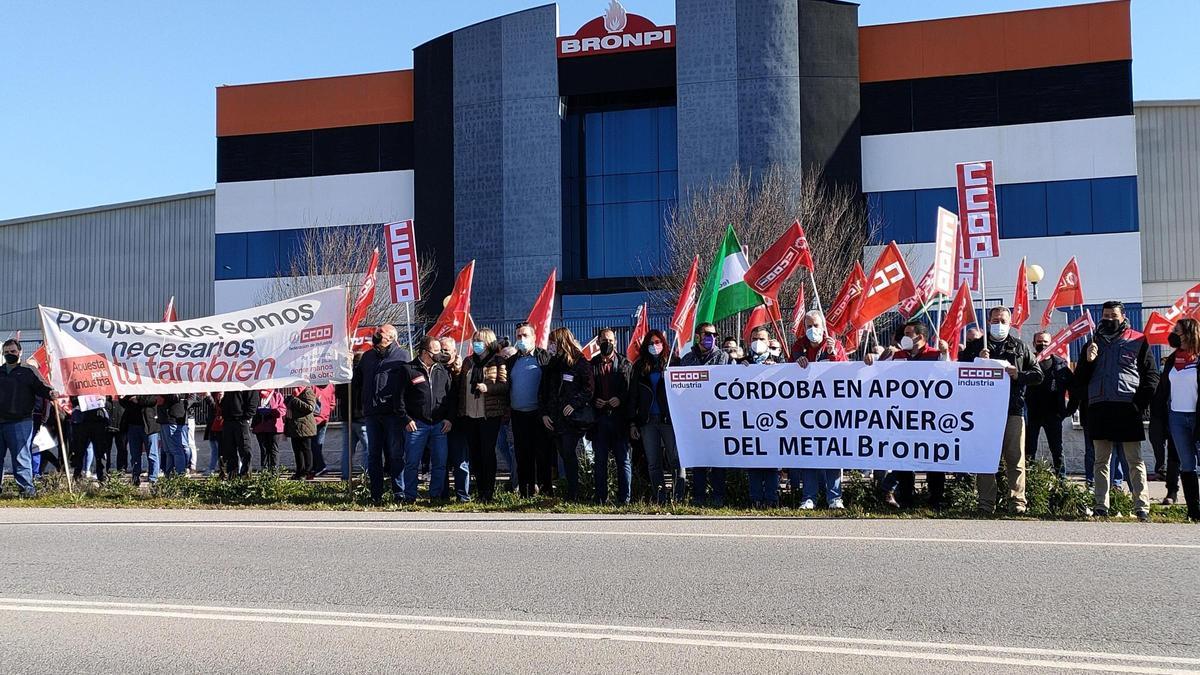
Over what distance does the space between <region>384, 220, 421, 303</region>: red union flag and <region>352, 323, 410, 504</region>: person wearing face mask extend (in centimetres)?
455

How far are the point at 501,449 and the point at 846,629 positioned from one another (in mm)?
10386

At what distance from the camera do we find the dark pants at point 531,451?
12.9 meters

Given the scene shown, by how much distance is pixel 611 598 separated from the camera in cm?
696

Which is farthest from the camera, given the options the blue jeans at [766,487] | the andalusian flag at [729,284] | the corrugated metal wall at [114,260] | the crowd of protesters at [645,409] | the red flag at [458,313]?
the corrugated metal wall at [114,260]

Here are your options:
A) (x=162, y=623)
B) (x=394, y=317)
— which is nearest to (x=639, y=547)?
(x=162, y=623)

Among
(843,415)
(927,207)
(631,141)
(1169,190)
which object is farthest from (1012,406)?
(1169,190)

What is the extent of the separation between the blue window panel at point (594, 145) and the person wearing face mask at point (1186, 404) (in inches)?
1015

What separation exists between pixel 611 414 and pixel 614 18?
24.6 metres

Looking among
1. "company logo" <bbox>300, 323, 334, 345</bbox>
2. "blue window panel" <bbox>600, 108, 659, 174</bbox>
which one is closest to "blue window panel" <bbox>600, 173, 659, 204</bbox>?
"blue window panel" <bbox>600, 108, 659, 174</bbox>

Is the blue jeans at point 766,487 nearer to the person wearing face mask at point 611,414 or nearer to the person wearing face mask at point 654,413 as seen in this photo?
the person wearing face mask at point 654,413

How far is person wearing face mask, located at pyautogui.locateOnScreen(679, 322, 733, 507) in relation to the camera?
12180 mm

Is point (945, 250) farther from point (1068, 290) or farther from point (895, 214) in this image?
point (895, 214)

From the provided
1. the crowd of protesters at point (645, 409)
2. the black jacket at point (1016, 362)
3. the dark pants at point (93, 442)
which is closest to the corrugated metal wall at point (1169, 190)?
the crowd of protesters at point (645, 409)

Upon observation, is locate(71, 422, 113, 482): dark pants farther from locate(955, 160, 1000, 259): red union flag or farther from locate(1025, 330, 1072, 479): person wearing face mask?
locate(1025, 330, 1072, 479): person wearing face mask
